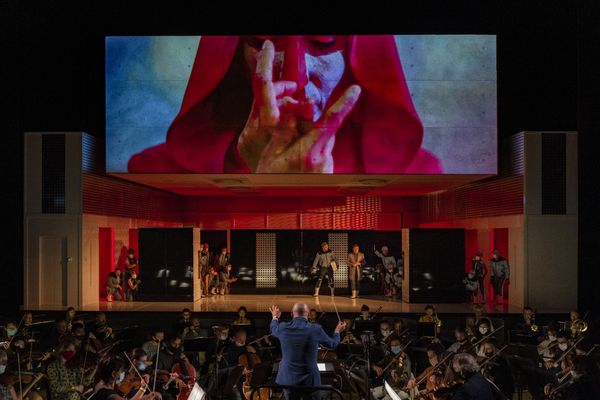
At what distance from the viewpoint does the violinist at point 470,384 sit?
19.4ft

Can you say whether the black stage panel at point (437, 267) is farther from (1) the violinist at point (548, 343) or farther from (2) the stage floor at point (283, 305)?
(1) the violinist at point (548, 343)

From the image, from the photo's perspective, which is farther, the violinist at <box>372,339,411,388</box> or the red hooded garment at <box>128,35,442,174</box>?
the red hooded garment at <box>128,35,442,174</box>

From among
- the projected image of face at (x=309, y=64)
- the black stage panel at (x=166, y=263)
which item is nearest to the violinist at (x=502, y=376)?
the projected image of face at (x=309, y=64)

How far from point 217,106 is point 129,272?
19.9 feet

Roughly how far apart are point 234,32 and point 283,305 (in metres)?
8.24

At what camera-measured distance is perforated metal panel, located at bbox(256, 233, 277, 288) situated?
23.7 meters

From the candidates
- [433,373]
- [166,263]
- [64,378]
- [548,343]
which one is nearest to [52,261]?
[166,263]

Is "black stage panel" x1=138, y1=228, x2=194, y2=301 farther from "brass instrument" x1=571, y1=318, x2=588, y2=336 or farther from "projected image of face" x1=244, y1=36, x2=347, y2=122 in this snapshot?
"brass instrument" x1=571, y1=318, x2=588, y2=336

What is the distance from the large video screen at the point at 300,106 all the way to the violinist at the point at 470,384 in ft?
36.1

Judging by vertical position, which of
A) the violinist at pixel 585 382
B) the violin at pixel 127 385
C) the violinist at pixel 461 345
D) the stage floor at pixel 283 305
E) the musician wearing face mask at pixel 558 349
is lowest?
the stage floor at pixel 283 305

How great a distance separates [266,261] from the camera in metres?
23.9

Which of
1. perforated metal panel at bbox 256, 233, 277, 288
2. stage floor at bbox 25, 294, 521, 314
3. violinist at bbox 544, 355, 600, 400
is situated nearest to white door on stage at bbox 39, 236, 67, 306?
stage floor at bbox 25, 294, 521, 314

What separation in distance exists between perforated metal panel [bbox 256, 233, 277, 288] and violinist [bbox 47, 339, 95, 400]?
1568 centimetres

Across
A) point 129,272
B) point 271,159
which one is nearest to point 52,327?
point 129,272
